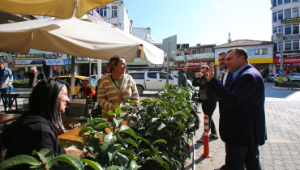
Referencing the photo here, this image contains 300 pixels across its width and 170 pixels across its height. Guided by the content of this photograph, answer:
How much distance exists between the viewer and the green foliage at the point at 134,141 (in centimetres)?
106

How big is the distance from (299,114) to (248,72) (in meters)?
7.31

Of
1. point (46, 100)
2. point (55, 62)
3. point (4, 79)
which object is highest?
point (55, 62)

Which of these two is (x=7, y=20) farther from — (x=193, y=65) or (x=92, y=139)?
(x=193, y=65)

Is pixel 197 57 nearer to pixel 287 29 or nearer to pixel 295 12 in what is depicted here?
pixel 287 29

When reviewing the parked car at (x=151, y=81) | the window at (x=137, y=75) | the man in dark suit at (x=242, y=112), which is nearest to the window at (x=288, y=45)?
the parked car at (x=151, y=81)

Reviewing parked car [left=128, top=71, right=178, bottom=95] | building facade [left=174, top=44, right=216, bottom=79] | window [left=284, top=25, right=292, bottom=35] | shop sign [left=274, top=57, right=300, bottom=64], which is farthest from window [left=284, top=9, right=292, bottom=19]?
parked car [left=128, top=71, right=178, bottom=95]

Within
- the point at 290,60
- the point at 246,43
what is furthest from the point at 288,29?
the point at 246,43

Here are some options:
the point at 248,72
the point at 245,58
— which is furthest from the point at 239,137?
the point at 245,58

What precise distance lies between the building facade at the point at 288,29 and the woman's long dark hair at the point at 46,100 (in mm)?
41194

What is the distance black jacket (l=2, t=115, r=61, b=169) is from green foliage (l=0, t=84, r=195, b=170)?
19 cm

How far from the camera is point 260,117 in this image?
93.6 inches

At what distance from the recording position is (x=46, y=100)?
1404 millimetres

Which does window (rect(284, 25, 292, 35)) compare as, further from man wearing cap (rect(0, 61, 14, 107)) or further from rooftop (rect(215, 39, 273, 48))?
man wearing cap (rect(0, 61, 14, 107))

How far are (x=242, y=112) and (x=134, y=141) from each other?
156 centimetres
